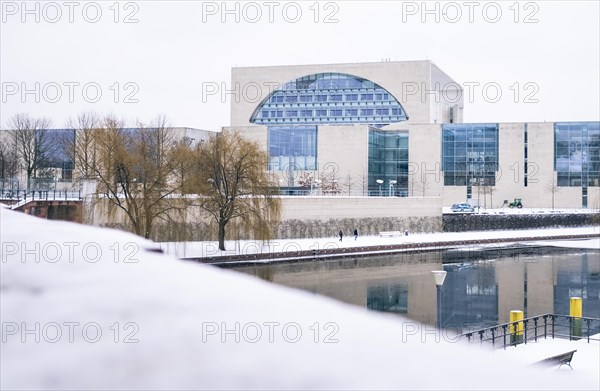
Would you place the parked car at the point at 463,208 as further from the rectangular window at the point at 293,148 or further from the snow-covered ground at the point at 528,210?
the rectangular window at the point at 293,148

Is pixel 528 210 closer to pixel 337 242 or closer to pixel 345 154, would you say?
A: pixel 345 154

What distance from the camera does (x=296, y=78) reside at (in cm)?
6838

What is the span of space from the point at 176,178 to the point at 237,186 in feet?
8.92

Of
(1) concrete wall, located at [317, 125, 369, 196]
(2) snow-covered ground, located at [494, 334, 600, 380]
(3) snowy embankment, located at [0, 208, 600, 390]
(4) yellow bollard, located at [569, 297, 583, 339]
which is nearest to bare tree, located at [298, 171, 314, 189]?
(1) concrete wall, located at [317, 125, 369, 196]

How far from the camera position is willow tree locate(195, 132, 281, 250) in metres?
30.8

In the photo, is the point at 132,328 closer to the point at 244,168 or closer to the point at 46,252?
the point at 46,252

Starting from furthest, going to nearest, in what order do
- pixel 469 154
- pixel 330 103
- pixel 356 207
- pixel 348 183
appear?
1. pixel 330 103
2. pixel 469 154
3. pixel 348 183
4. pixel 356 207

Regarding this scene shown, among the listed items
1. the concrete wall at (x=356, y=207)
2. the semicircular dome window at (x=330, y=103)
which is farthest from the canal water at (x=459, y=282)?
the semicircular dome window at (x=330, y=103)

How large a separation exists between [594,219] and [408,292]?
32.0 meters

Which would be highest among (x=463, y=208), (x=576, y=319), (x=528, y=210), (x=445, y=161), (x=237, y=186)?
(x=445, y=161)

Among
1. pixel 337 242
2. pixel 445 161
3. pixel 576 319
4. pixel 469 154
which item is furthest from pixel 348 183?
pixel 576 319

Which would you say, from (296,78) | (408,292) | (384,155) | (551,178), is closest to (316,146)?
(384,155)

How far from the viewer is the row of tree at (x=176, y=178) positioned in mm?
27922

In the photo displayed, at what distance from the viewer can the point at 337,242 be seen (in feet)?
126
